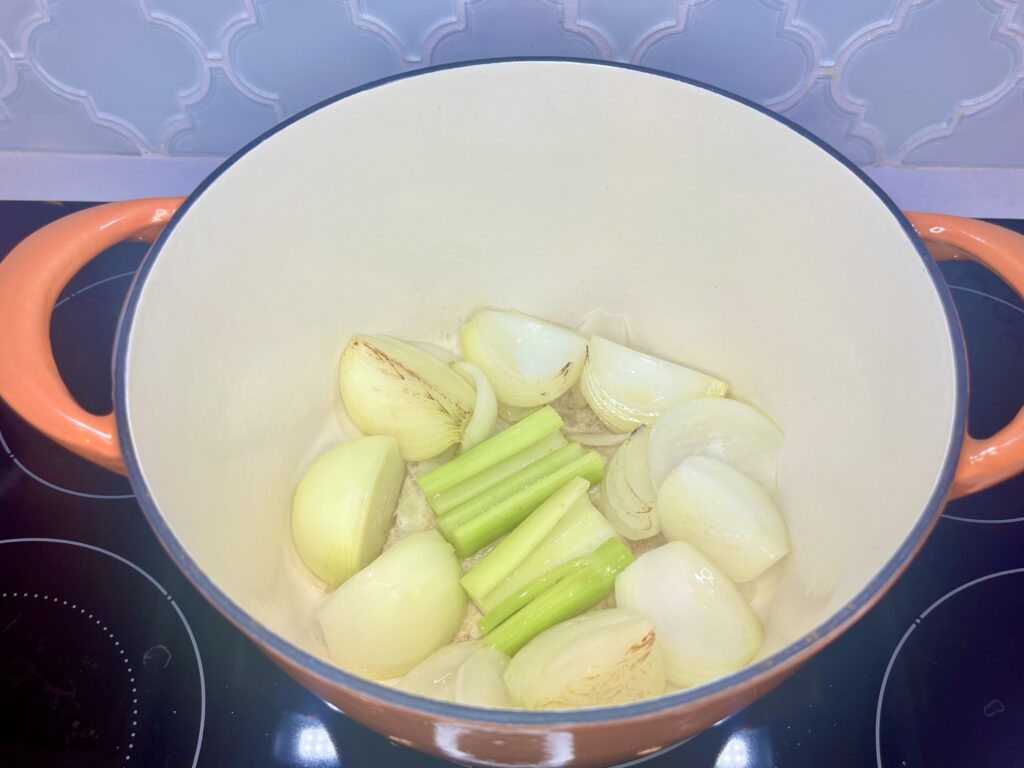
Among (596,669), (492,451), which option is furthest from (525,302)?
(596,669)

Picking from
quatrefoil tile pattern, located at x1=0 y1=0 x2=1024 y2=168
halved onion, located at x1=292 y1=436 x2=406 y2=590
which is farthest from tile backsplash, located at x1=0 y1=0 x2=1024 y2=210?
halved onion, located at x1=292 y1=436 x2=406 y2=590

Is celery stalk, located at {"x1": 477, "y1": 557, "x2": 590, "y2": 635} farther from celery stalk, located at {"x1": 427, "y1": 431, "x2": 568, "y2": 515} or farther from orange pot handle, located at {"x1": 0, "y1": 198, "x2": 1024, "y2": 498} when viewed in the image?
orange pot handle, located at {"x1": 0, "y1": 198, "x2": 1024, "y2": 498}

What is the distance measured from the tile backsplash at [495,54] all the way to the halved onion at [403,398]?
0.77ft

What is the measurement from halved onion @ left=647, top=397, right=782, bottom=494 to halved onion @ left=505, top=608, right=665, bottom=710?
0.19 metres

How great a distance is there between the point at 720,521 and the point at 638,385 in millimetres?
160

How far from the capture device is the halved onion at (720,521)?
68 centimetres

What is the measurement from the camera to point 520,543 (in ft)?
2.27

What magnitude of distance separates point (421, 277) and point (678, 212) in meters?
0.24

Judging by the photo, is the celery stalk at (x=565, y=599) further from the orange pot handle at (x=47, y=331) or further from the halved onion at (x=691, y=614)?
the orange pot handle at (x=47, y=331)

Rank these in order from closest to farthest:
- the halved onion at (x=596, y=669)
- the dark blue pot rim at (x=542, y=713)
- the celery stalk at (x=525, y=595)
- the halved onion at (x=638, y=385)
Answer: the dark blue pot rim at (x=542, y=713) < the halved onion at (x=596, y=669) < the celery stalk at (x=525, y=595) < the halved onion at (x=638, y=385)

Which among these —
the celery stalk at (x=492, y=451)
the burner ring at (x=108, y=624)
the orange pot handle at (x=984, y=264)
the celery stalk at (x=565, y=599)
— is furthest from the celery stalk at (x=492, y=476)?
the orange pot handle at (x=984, y=264)

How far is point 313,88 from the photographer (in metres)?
0.75

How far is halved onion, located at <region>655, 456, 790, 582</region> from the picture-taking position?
0.68 metres

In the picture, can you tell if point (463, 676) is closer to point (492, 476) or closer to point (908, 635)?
point (492, 476)
